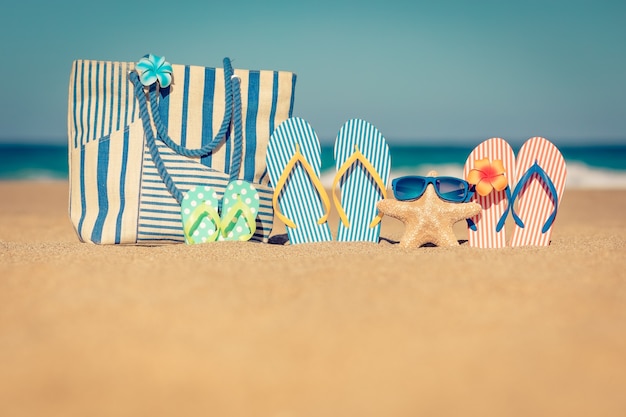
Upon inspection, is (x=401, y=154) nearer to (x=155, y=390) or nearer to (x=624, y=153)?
(x=624, y=153)

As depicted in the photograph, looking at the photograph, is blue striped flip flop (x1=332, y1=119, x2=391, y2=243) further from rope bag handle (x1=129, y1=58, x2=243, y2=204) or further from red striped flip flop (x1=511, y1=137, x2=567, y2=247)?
red striped flip flop (x1=511, y1=137, x2=567, y2=247)

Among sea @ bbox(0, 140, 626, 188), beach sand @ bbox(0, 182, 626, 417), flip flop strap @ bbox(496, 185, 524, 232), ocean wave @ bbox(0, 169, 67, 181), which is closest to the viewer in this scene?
beach sand @ bbox(0, 182, 626, 417)

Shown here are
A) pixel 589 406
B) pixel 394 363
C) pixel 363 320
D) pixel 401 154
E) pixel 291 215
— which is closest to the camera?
pixel 589 406

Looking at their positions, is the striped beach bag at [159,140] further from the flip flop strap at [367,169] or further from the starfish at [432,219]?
the starfish at [432,219]

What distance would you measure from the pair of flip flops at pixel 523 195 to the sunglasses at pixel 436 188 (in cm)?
9

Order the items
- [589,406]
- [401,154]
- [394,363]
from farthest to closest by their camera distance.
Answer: [401,154] → [394,363] → [589,406]

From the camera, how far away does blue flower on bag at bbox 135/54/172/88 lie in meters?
4.52

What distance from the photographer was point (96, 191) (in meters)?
4.65

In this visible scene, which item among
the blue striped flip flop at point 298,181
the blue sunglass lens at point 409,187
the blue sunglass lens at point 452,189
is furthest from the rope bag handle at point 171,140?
the blue sunglass lens at point 452,189

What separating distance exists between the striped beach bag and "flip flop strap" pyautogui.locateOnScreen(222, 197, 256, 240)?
239mm

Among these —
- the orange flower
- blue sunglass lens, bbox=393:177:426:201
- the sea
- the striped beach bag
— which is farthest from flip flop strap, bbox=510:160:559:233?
the sea

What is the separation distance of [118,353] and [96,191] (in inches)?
101

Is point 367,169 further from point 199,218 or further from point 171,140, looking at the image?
point 171,140

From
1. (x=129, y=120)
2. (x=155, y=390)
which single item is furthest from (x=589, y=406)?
(x=129, y=120)
